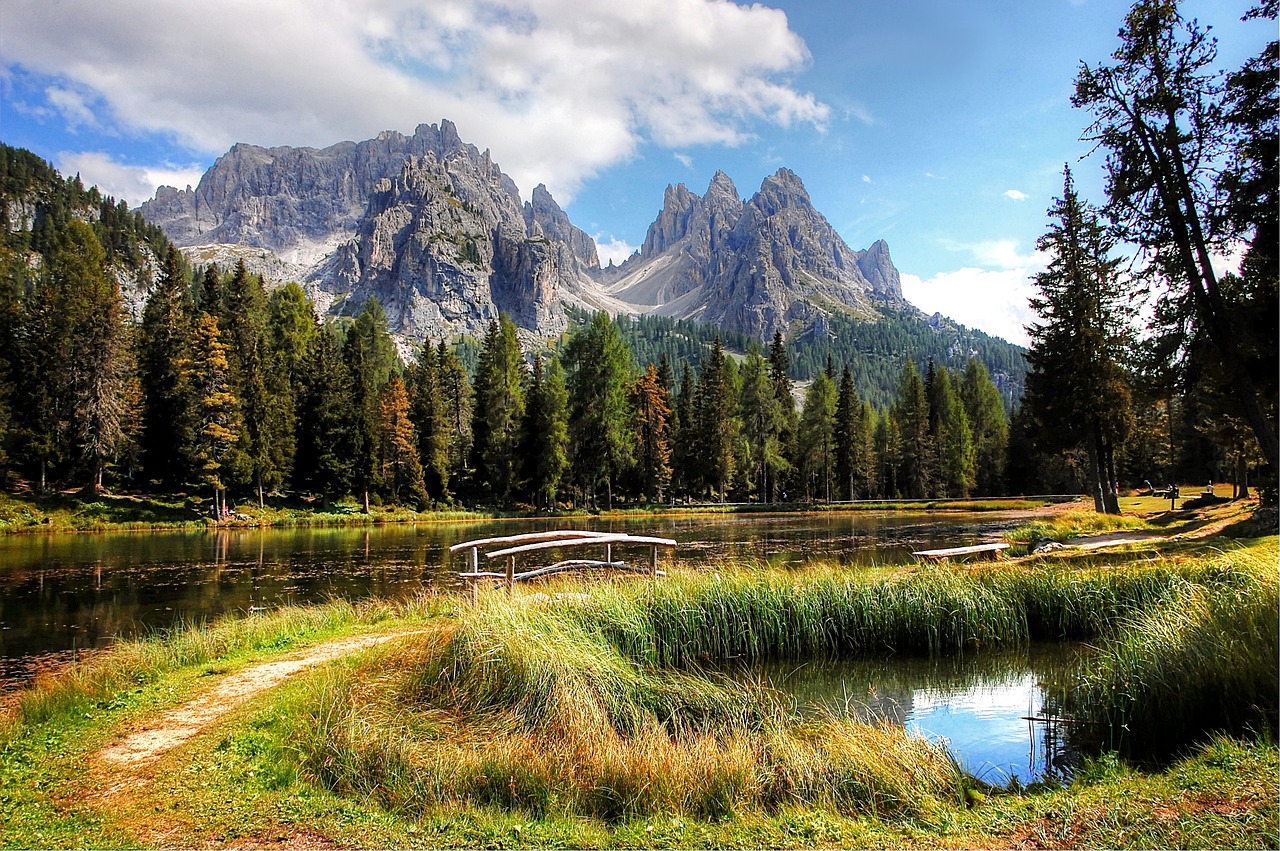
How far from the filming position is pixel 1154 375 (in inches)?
857

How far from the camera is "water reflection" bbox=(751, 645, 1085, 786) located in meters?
8.42

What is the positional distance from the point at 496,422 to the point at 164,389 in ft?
84.4

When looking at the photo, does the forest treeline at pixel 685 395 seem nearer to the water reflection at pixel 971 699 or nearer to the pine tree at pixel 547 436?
the pine tree at pixel 547 436

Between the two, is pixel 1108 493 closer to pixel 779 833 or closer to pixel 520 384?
pixel 779 833

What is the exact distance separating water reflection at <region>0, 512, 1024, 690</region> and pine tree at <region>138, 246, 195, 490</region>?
39.6 feet

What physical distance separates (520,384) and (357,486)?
21096mm

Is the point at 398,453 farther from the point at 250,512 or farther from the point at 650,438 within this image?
the point at 650,438

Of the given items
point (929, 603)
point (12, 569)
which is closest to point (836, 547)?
point (929, 603)

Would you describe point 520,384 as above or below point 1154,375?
above

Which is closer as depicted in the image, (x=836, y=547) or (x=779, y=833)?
(x=779, y=833)

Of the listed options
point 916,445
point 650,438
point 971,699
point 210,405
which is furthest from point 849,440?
point 971,699

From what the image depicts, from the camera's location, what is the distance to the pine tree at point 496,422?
62031 millimetres

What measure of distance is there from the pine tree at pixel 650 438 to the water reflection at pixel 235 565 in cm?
2189

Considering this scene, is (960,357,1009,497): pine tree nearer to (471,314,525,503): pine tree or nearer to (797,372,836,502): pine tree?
(797,372,836,502): pine tree
